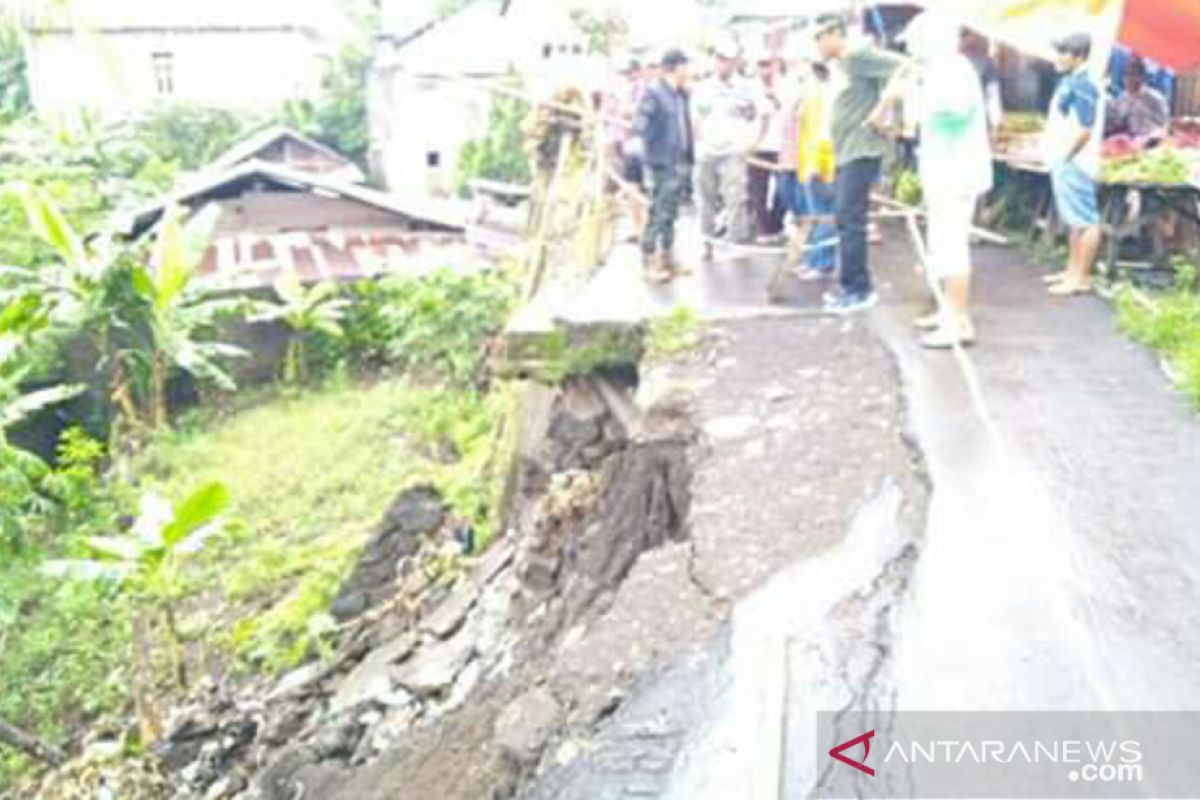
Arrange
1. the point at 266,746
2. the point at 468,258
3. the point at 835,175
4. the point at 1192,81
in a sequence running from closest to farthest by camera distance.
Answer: the point at 266,746 < the point at 835,175 < the point at 1192,81 < the point at 468,258

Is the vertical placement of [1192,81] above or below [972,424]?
above

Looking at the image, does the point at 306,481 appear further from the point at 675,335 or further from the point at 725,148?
the point at 675,335

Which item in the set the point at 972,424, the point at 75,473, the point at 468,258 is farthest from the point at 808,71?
the point at 468,258

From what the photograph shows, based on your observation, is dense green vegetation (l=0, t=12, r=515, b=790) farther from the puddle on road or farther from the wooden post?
the puddle on road

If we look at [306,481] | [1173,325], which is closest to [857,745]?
[1173,325]

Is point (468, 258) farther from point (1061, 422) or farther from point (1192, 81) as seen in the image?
point (1061, 422)

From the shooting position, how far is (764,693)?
3.83 m

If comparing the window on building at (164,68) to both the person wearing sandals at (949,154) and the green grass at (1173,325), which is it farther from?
the green grass at (1173,325)

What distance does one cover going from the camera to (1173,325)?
22.6ft

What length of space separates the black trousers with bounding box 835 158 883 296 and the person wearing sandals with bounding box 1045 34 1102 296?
1245 mm

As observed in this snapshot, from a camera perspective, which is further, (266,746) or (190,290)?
(190,290)

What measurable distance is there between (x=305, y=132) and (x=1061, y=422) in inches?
1194

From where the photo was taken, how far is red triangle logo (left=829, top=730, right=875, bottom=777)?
3486 mm

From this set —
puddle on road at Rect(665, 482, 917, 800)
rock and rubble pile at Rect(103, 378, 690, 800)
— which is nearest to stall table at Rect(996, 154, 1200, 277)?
rock and rubble pile at Rect(103, 378, 690, 800)
